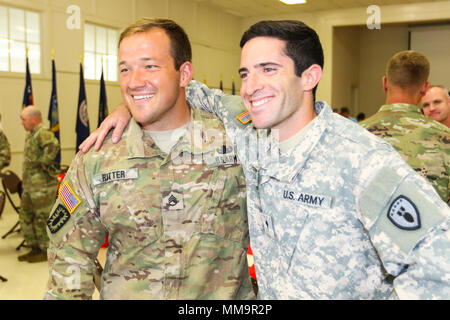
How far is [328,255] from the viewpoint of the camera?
132 centimetres

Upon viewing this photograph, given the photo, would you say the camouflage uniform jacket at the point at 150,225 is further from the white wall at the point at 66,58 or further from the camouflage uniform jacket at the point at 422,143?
the white wall at the point at 66,58

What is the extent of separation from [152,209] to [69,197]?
31 cm

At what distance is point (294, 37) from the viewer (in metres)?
1.44

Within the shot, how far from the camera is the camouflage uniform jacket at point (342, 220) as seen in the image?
1.09m

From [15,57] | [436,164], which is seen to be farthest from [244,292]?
[15,57]

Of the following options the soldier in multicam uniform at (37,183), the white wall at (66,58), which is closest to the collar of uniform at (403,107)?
the soldier in multicam uniform at (37,183)

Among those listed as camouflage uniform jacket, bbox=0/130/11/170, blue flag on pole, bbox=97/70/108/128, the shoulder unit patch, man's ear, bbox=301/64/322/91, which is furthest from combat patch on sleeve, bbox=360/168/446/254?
blue flag on pole, bbox=97/70/108/128

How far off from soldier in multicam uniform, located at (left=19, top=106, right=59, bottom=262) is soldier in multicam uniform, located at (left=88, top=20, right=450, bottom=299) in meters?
4.30

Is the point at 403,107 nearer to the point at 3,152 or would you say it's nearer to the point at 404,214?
the point at 404,214

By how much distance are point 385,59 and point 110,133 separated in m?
15.2

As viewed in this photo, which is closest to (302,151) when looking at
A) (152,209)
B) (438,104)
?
(152,209)

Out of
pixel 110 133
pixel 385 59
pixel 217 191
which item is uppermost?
pixel 385 59

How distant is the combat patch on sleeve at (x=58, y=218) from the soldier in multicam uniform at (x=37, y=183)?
12.8ft
